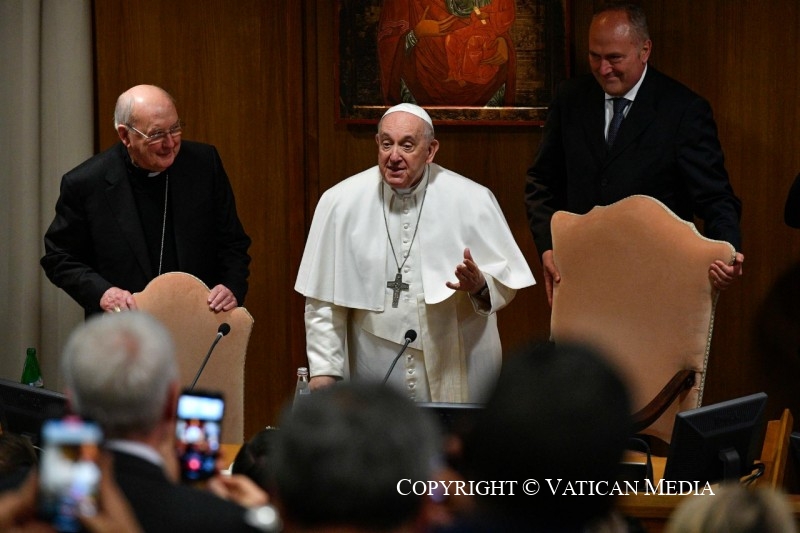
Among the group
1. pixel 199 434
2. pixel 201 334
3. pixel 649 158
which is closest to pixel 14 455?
pixel 199 434

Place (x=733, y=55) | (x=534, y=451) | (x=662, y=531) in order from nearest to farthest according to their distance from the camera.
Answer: (x=534, y=451) < (x=662, y=531) < (x=733, y=55)

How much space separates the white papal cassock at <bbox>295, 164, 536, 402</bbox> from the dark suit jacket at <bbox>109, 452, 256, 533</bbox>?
2420 millimetres

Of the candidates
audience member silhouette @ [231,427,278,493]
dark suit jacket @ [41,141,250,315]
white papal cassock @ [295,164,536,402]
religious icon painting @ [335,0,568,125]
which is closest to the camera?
audience member silhouette @ [231,427,278,493]

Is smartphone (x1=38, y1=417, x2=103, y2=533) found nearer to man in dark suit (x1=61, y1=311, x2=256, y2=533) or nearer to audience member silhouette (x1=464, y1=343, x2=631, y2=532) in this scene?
man in dark suit (x1=61, y1=311, x2=256, y2=533)

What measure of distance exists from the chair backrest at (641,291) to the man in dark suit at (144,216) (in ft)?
→ 4.49

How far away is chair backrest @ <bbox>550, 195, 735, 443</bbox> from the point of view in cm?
458

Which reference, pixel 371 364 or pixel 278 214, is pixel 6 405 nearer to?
pixel 371 364

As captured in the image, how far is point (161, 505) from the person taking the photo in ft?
6.91

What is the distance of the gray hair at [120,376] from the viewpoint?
2.07 metres

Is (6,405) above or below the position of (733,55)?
below

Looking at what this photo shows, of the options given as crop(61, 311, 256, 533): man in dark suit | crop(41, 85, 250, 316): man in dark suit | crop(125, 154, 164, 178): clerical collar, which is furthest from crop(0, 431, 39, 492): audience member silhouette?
crop(125, 154, 164, 178): clerical collar

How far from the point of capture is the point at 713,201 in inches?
196

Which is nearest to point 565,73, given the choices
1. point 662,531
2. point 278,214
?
point 278,214

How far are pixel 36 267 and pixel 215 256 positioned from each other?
4.53 feet
